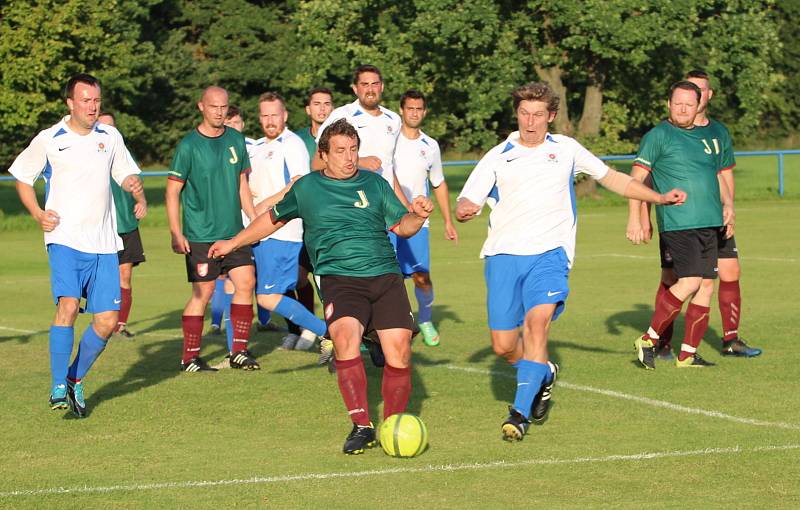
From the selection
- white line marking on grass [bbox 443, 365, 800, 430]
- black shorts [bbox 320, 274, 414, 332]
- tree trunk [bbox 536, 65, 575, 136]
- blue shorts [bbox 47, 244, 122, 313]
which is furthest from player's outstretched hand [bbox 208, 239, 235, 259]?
tree trunk [bbox 536, 65, 575, 136]

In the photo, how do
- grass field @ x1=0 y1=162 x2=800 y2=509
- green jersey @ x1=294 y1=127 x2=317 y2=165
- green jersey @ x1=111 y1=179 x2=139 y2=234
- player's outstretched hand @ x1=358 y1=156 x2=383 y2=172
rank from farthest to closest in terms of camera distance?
1. green jersey @ x1=111 y1=179 x2=139 y2=234
2. green jersey @ x1=294 y1=127 x2=317 y2=165
3. player's outstretched hand @ x1=358 y1=156 x2=383 y2=172
4. grass field @ x1=0 y1=162 x2=800 y2=509

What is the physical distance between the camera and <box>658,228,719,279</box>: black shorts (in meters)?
11.3

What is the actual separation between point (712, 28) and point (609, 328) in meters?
23.2

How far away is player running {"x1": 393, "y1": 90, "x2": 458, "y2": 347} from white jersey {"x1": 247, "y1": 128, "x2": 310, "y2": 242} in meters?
0.99

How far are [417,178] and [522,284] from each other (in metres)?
4.23

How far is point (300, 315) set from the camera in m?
12.2

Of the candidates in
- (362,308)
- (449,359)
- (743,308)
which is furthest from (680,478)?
(743,308)

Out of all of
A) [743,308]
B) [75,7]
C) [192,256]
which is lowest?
[743,308]

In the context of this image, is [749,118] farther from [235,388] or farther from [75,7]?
[235,388]

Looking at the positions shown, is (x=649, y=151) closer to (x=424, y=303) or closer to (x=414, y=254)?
(x=414, y=254)

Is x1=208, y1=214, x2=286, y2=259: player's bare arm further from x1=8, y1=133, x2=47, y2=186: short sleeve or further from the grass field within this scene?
x1=8, y1=133, x2=47, y2=186: short sleeve

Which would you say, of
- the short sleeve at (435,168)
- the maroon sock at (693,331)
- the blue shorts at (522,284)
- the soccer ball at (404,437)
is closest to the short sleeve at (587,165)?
Result: the blue shorts at (522,284)

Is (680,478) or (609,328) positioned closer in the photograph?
(680,478)

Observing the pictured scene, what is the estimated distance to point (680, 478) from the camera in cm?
747
